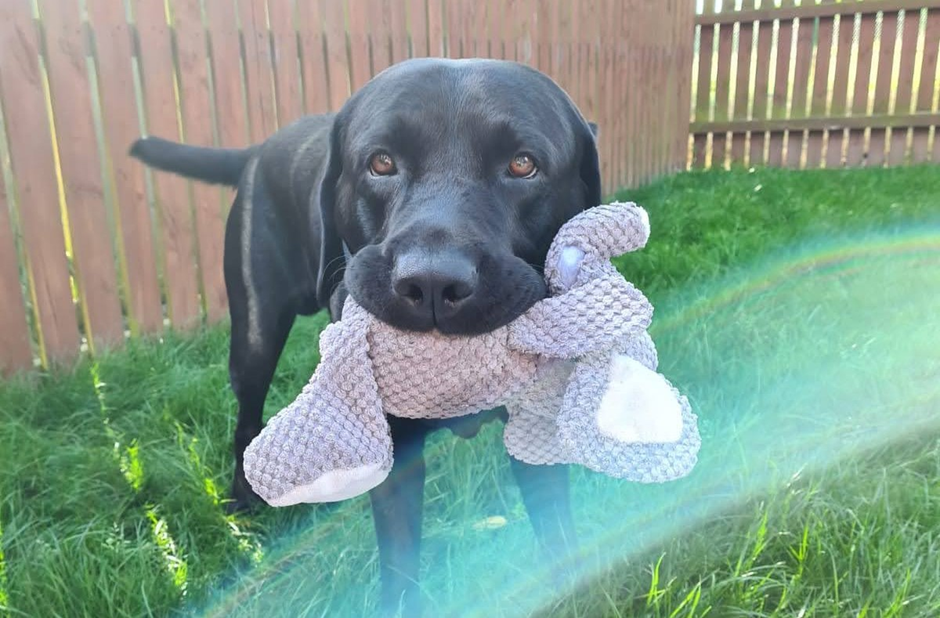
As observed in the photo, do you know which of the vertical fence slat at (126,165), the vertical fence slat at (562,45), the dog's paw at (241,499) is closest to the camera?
the dog's paw at (241,499)

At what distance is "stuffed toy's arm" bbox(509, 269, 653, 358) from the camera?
1.22m

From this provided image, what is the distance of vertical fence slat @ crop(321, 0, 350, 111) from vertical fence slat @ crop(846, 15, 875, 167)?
6.00m

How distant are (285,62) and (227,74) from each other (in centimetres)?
34

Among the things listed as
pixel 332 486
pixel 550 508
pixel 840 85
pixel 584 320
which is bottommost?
pixel 550 508

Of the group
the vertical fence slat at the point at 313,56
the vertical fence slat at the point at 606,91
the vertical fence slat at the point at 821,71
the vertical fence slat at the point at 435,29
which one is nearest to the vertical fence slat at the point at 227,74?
the vertical fence slat at the point at 313,56

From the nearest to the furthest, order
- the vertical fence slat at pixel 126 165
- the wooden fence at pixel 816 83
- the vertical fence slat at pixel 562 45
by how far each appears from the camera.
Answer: the vertical fence slat at pixel 126 165, the vertical fence slat at pixel 562 45, the wooden fence at pixel 816 83

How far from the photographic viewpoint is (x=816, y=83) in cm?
811

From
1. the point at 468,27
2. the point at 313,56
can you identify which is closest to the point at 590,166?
the point at 313,56

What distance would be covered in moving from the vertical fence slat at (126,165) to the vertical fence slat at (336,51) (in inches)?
42.7

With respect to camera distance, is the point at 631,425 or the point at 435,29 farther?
the point at 435,29

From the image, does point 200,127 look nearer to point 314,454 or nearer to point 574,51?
point 314,454

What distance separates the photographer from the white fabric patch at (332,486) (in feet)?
3.93

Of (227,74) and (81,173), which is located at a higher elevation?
(227,74)

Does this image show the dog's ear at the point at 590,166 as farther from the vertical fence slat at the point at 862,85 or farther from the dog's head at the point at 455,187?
the vertical fence slat at the point at 862,85
